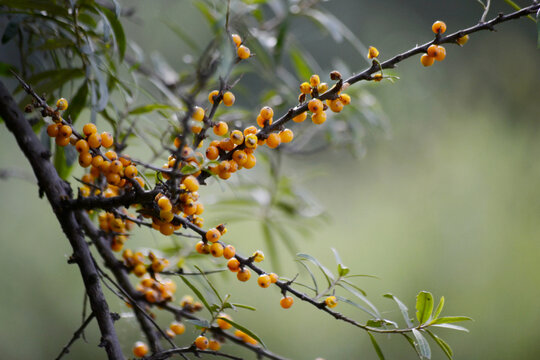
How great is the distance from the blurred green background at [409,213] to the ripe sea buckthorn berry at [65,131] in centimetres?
114

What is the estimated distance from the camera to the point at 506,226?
1859 millimetres

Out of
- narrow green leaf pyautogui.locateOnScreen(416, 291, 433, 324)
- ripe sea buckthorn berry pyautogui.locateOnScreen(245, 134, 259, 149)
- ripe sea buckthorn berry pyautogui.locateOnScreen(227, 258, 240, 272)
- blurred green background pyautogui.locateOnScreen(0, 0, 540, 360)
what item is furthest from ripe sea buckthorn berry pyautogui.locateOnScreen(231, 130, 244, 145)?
blurred green background pyautogui.locateOnScreen(0, 0, 540, 360)

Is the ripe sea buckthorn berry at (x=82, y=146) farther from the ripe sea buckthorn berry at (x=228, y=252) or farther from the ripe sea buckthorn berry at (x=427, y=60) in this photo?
the ripe sea buckthorn berry at (x=427, y=60)

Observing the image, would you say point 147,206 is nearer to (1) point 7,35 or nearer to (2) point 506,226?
(1) point 7,35

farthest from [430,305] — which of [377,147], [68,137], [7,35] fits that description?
[377,147]

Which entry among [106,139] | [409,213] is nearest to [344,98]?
[106,139]

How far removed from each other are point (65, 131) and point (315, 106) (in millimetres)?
212

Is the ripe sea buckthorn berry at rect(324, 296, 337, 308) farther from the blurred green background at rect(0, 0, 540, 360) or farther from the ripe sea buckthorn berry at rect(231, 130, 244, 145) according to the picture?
the blurred green background at rect(0, 0, 540, 360)

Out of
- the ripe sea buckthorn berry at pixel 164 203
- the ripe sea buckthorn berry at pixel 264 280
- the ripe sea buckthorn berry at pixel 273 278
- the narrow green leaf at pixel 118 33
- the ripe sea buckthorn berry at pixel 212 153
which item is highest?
the narrow green leaf at pixel 118 33

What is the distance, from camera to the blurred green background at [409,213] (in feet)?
5.56

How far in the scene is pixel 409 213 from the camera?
2119 millimetres

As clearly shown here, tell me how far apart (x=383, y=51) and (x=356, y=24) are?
0.27 meters

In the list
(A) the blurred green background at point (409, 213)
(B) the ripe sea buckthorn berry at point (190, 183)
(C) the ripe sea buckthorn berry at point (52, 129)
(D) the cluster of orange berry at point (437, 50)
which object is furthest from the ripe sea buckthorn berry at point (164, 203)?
(A) the blurred green background at point (409, 213)

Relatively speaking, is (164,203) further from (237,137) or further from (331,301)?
(331,301)
